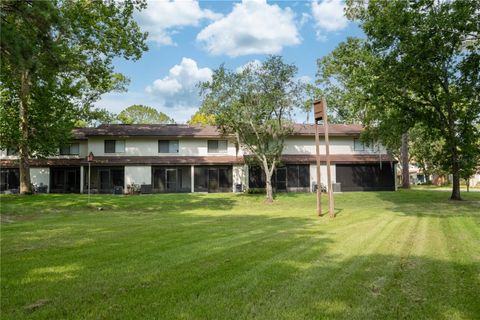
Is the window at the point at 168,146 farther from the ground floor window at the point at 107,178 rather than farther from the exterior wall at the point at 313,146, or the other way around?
the exterior wall at the point at 313,146

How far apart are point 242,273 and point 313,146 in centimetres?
2974

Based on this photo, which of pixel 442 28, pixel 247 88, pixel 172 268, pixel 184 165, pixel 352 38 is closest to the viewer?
pixel 172 268

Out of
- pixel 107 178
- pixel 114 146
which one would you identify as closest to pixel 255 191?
pixel 107 178

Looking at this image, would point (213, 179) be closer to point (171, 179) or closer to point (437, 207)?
point (171, 179)

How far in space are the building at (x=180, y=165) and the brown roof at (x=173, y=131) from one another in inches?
3.3

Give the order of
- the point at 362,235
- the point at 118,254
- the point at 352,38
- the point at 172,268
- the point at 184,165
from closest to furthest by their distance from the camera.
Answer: the point at 172,268 < the point at 118,254 < the point at 362,235 < the point at 352,38 < the point at 184,165

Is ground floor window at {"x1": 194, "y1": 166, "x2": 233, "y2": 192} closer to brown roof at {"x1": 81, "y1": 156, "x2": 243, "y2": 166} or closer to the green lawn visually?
brown roof at {"x1": 81, "y1": 156, "x2": 243, "y2": 166}

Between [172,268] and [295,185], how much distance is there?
92.9 feet

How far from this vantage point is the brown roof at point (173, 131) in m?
33.5

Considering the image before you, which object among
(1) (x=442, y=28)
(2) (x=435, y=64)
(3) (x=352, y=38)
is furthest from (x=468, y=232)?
(3) (x=352, y=38)

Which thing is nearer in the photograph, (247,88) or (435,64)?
(435,64)

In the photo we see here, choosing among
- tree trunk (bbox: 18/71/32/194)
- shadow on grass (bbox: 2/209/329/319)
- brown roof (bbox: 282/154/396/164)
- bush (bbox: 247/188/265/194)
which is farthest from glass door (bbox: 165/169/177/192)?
shadow on grass (bbox: 2/209/329/319)

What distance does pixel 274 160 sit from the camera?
81.9 feet

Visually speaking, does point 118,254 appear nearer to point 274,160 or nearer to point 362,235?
point 362,235
